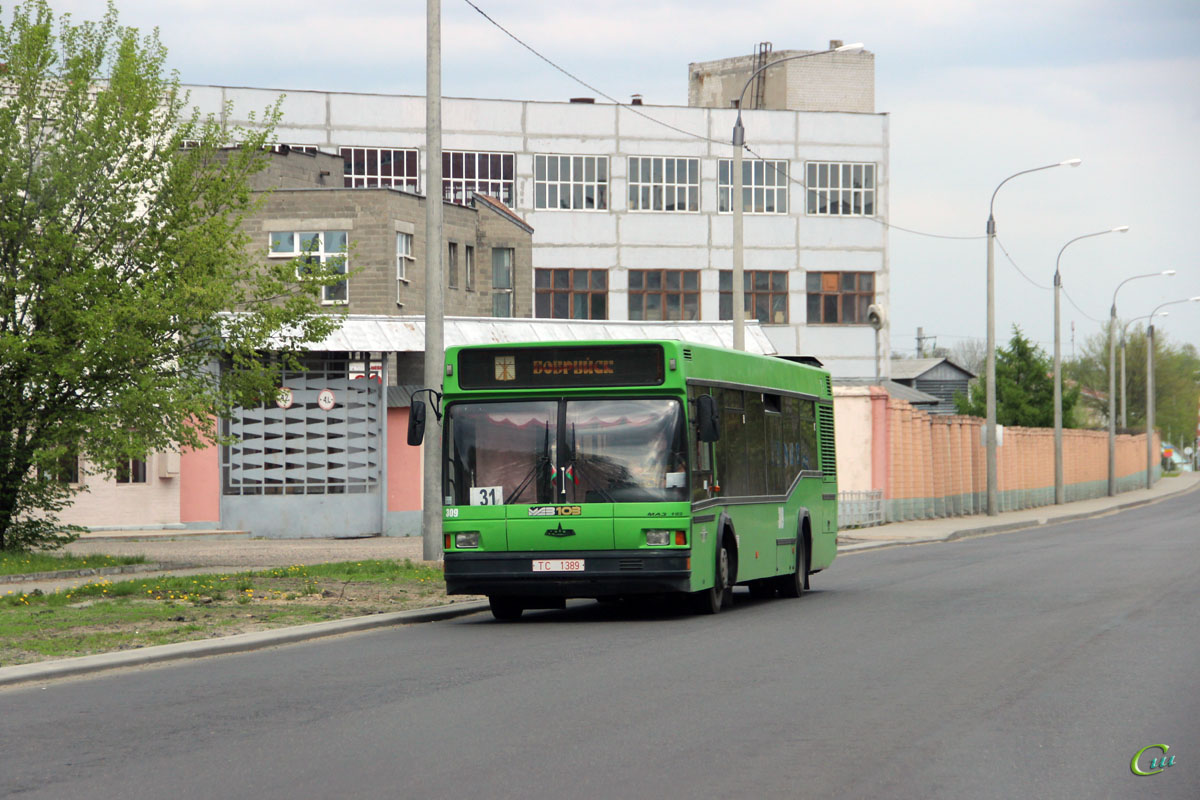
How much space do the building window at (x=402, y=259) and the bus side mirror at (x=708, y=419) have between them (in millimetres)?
25061

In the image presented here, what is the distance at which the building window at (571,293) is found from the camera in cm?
6938

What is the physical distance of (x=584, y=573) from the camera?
16594 millimetres

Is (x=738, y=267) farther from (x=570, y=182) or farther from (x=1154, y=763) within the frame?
(x=570, y=182)

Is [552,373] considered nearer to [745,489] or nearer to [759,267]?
[745,489]

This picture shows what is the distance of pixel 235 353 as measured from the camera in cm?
2541

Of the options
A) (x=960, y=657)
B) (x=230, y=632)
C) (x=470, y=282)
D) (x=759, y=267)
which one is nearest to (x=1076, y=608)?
(x=960, y=657)

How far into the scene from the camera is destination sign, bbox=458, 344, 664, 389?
17.0 metres

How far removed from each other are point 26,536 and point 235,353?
13.9ft

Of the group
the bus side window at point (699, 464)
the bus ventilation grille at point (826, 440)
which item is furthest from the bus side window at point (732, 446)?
the bus ventilation grille at point (826, 440)

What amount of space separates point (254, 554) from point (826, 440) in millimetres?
11238

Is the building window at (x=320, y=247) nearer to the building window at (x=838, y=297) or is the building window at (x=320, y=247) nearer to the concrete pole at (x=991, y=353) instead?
the concrete pole at (x=991, y=353)

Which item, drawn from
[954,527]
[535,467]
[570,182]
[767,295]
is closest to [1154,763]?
[535,467]

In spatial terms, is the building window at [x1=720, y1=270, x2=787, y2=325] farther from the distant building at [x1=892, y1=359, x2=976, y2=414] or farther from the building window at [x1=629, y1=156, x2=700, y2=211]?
the distant building at [x1=892, y1=359, x2=976, y2=414]

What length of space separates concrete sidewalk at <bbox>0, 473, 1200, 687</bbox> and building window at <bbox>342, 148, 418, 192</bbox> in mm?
27488
